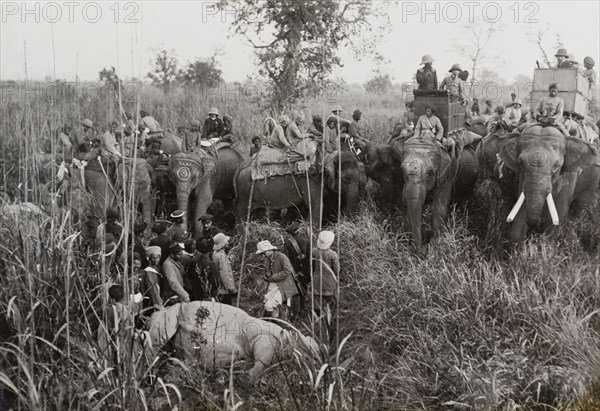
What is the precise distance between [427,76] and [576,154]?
2.98 m

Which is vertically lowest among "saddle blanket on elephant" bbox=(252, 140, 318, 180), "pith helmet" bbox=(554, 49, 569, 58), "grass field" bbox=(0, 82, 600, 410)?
"grass field" bbox=(0, 82, 600, 410)

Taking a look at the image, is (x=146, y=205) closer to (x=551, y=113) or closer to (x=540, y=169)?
(x=540, y=169)

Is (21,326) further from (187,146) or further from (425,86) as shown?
(425,86)

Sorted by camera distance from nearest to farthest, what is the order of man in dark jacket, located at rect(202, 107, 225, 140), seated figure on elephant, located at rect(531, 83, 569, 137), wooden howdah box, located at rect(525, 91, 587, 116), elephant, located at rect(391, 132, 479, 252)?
1. seated figure on elephant, located at rect(531, 83, 569, 137)
2. elephant, located at rect(391, 132, 479, 252)
3. wooden howdah box, located at rect(525, 91, 587, 116)
4. man in dark jacket, located at rect(202, 107, 225, 140)

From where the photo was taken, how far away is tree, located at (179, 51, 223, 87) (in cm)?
2512

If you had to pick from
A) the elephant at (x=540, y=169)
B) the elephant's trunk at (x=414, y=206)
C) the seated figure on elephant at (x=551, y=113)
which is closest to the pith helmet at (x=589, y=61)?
the seated figure on elephant at (x=551, y=113)

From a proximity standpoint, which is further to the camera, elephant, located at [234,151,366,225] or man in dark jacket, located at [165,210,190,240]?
elephant, located at [234,151,366,225]

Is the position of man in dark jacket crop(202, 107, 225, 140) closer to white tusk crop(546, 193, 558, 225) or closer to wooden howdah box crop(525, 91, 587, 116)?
wooden howdah box crop(525, 91, 587, 116)

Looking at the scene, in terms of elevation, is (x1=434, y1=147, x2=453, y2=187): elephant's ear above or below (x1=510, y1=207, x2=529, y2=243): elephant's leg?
above

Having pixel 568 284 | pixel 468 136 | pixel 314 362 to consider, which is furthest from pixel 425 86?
pixel 314 362

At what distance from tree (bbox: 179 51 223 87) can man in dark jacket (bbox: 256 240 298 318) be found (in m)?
16.9

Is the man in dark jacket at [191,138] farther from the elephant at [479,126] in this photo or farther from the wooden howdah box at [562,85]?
the elephant at [479,126]

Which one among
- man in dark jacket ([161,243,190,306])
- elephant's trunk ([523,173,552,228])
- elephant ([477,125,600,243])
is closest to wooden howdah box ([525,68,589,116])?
elephant ([477,125,600,243])

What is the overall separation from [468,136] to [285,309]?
18.8 feet
